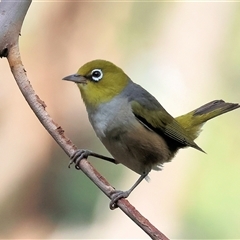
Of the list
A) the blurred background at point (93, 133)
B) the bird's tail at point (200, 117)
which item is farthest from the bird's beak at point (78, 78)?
the blurred background at point (93, 133)

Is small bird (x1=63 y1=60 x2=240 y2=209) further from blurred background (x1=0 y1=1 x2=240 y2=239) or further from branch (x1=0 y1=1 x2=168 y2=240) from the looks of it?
blurred background (x1=0 y1=1 x2=240 y2=239)

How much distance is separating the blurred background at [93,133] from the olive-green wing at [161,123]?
658 mm

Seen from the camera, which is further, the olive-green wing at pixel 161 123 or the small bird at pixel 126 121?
the olive-green wing at pixel 161 123

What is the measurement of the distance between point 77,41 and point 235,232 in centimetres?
129

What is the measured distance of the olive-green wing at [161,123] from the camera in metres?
1.64

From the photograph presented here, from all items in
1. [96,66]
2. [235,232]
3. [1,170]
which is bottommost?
[235,232]

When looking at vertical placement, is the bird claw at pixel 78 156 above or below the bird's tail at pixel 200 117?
A: below

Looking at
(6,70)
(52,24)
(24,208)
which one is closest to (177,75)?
(52,24)

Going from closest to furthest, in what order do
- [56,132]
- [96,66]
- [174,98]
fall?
[56,132] < [96,66] < [174,98]

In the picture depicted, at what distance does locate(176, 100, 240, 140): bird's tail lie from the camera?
1892mm

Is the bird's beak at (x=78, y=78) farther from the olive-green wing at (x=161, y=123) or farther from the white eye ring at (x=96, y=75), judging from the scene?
the olive-green wing at (x=161, y=123)

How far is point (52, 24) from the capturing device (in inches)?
97.4

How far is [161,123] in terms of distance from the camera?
1731 millimetres

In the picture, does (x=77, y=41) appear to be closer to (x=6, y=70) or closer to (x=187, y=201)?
(x=6, y=70)
